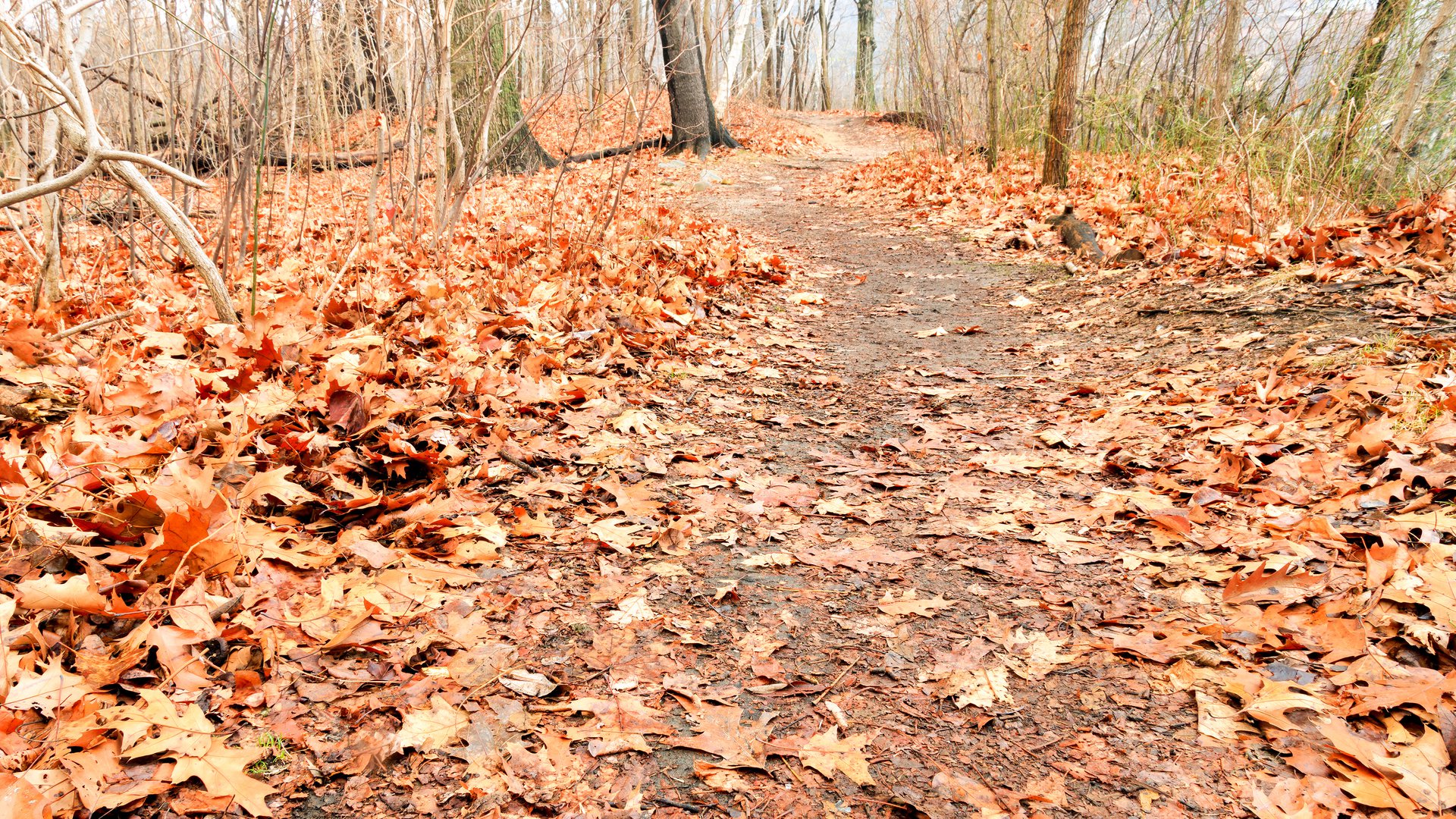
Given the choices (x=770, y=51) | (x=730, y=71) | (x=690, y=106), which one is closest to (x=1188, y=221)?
(x=690, y=106)

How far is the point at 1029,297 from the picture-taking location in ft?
17.6

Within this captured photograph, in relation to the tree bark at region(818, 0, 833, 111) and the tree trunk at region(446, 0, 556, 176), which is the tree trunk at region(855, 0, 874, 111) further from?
the tree trunk at region(446, 0, 556, 176)

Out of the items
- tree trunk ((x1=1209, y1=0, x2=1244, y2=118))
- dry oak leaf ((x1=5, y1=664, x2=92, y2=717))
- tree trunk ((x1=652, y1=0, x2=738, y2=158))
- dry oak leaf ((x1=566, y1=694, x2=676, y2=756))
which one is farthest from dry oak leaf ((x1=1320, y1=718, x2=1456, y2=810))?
tree trunk ((x1=652, y1=0, x2=738, y2=158))

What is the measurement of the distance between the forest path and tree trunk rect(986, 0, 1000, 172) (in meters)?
5.47

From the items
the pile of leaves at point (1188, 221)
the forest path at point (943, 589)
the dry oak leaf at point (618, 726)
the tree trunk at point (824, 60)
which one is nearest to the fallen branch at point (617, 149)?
the pile of leaves at point (1188, 221)

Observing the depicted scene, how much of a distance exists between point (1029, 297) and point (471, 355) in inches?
154

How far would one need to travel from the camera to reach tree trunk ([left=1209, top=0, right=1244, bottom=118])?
21.5ft

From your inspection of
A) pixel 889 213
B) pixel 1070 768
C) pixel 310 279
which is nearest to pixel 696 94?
pixel 889 213

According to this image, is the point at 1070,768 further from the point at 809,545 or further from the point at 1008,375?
the point at 1008,375

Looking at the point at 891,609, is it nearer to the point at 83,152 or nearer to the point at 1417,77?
the point at 83,152

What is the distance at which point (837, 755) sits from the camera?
5.16 feet

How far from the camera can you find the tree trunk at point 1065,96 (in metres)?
7.00

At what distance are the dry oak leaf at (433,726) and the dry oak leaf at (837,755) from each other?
2.37 feet

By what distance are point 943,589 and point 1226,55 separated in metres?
7.20
